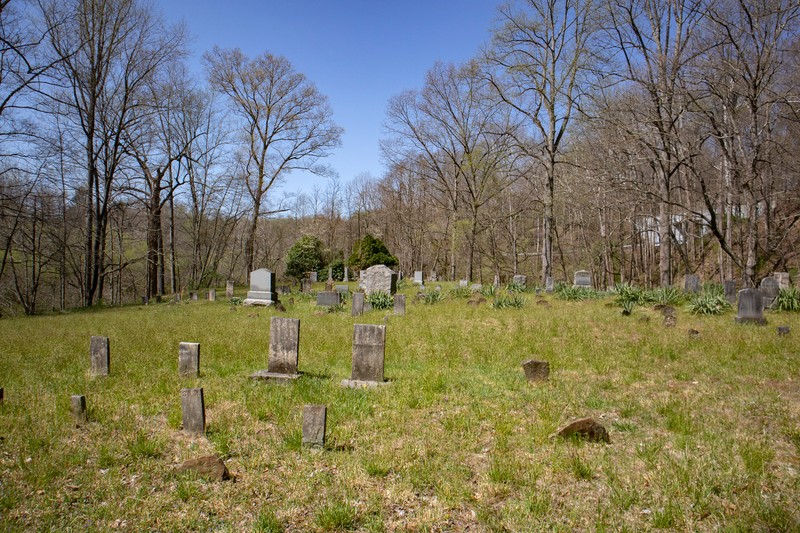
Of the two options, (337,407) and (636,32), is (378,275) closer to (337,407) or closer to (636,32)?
(636,32)

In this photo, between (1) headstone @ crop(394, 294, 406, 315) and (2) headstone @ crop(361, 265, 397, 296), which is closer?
(1) headstone @ crop(394, 294, 406, 315)

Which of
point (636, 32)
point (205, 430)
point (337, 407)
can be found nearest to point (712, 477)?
point (337, 407)

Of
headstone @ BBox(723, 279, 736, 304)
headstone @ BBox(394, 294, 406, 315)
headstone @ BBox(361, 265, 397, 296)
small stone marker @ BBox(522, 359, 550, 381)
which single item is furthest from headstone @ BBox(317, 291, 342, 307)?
headstone @ BBox(723, 279, 736, 304)

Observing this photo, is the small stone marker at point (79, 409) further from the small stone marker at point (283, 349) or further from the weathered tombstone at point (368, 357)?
the weathered tombstone at point (368, 357)

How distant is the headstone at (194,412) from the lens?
466 cm

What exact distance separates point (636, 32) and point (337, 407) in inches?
659

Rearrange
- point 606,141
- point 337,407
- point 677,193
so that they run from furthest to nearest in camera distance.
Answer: point 677,193 → point 606,141 → point 337,407

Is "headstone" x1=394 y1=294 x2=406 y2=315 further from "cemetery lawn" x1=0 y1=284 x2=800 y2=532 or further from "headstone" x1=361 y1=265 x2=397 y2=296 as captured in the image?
"headstone" x1=361 y1=265 x2=397 y2=296

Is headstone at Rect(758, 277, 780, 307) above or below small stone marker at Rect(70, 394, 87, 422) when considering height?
above

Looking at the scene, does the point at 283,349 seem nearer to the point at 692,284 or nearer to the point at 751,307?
the point at 751,307

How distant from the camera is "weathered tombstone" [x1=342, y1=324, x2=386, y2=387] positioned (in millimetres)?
6302

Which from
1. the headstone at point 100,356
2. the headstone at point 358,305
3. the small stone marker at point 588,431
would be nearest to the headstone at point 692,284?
the headstone at point 358,305

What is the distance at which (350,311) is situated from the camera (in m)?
15.0

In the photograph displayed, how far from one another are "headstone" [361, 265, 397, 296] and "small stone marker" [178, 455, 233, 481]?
15.7 m
